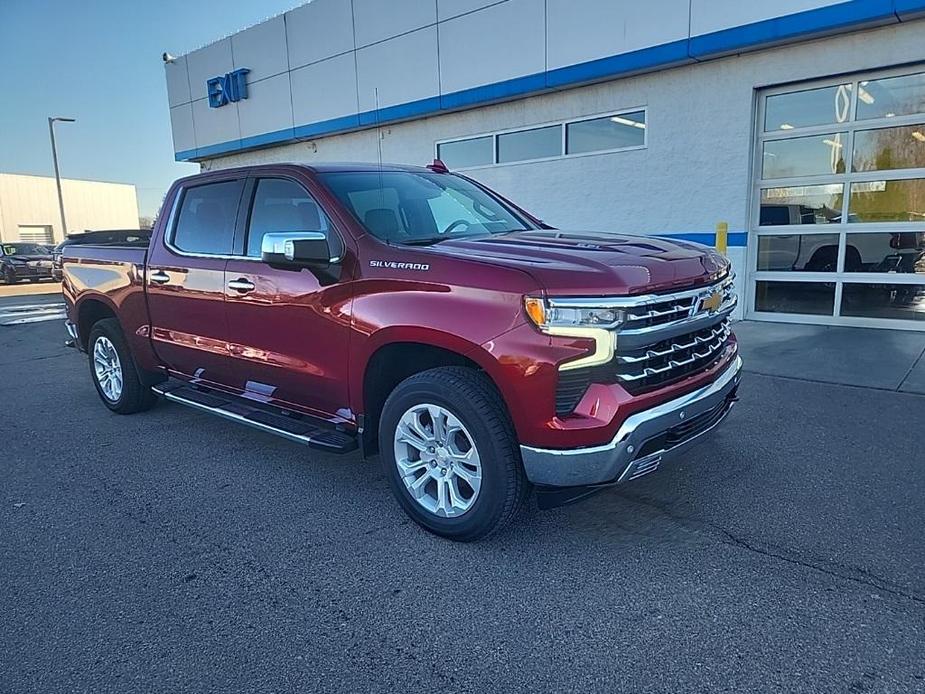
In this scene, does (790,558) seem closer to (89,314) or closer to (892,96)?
(89,314)

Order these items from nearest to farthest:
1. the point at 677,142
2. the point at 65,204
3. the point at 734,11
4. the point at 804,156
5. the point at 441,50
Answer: the point at 734,11, the point at 804,156, the point at 677,142, the point at 441,50, the point at 65,204

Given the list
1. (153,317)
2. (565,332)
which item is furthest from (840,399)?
(153,317)

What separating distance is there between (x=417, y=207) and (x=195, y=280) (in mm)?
1738

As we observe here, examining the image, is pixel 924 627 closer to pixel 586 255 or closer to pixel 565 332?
pixel 565 332

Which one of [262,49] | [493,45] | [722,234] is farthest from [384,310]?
[262,49]

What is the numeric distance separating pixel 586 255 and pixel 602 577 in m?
1.52

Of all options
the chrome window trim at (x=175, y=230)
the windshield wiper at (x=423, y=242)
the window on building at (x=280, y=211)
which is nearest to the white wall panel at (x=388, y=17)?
the chrome window trim at (x=175, y=230)

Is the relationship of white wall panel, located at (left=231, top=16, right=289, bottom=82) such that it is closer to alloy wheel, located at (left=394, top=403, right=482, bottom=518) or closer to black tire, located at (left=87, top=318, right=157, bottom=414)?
black tire, located at (left=87, top=318, right=157, bottom=414)

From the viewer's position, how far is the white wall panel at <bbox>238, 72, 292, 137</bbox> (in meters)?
15.9

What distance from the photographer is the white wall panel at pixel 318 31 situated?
1403cm

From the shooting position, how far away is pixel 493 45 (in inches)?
448

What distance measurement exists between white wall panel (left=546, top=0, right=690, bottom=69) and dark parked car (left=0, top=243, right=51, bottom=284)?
22.8 meters

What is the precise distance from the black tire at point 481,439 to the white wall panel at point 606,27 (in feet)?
26.2

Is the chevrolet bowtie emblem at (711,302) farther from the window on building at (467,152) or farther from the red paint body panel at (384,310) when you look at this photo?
the window on building at (467,152)
